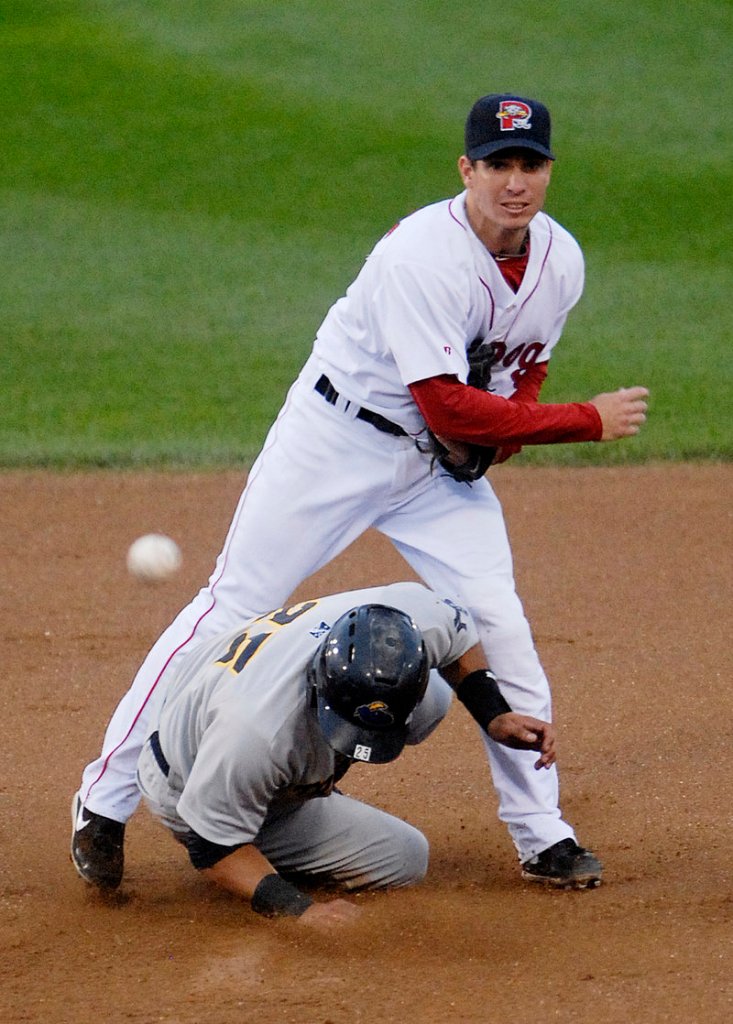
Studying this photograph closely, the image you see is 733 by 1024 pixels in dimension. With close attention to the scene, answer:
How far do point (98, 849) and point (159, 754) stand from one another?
14.5 inches

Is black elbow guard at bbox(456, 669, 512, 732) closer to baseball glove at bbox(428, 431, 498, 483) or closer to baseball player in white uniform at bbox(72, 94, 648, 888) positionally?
baseball player in white uniform at bbox(72, 94, 648, 888)

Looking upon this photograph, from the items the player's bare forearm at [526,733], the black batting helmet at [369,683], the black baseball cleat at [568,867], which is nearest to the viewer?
the black batting helmet at [369,683]

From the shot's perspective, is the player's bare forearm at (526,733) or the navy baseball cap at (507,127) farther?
the navy baseball cap at (507,127)

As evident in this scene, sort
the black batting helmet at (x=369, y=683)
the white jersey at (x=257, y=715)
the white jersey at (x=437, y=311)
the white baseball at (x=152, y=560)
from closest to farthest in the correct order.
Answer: the black batting helmet at (x=369, y=683)
the white jersey at (x=257, y=715)
the white jersey at (x=437, y=311)
the white baseball at (x=152, y=560)

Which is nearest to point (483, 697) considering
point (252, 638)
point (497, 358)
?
point (252, 638)

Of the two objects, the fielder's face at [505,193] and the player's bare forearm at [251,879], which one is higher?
the fielder's face at [505,193]

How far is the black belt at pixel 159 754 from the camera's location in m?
3.54

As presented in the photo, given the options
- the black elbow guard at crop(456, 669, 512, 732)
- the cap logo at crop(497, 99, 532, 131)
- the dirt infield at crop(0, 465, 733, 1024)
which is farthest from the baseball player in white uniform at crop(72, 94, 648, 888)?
the dirt infield at crop(0, 465, 733, 1024)

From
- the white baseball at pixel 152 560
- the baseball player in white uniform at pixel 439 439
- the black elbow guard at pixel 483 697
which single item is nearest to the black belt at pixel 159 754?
the baseball player in white uniform at pixel 439 439

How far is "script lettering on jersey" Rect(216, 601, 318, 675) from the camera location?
3396 millimetres

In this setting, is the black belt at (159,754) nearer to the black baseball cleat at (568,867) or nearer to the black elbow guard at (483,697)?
the black elbow guard at (483,697)

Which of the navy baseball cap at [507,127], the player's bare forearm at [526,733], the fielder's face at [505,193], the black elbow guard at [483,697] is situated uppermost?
the navy baseball cap at [507,127]

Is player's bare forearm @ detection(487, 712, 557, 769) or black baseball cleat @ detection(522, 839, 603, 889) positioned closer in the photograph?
player's bare forearm @ detection(487, 712, 557, 769)

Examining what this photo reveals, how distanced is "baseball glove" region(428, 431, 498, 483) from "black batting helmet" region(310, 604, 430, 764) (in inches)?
28.4
